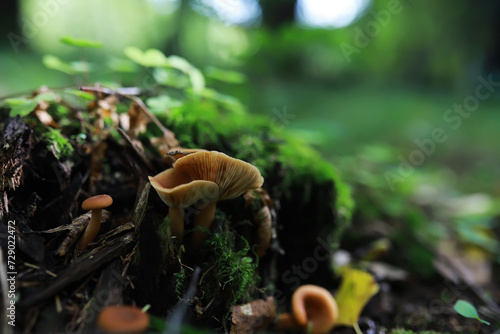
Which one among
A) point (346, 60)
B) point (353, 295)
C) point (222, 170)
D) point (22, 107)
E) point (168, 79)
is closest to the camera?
point (222, 170)

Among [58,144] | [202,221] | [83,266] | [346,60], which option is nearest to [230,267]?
[202,221]

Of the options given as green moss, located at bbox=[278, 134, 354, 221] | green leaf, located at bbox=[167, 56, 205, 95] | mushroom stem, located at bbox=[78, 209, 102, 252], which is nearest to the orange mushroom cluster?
mushroom stem, located at bbox=[78, 209, 102, 252]

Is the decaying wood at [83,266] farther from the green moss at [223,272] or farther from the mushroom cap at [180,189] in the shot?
the green moss at [223,272]

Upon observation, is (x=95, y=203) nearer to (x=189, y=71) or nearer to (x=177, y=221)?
(x=177, y=221)

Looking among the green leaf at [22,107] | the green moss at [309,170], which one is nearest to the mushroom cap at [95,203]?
the green leaf at [22,107]

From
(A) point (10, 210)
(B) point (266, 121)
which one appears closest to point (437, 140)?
(B) point (266, 121)

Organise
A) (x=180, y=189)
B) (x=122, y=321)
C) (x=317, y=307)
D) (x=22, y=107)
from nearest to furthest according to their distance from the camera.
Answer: (x=122, y=321) < (x=180, y=189) < (x=22, y=107) < (x=317, y=307)

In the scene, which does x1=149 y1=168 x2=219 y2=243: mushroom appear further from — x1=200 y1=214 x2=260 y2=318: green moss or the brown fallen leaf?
the brown fallen leaf
